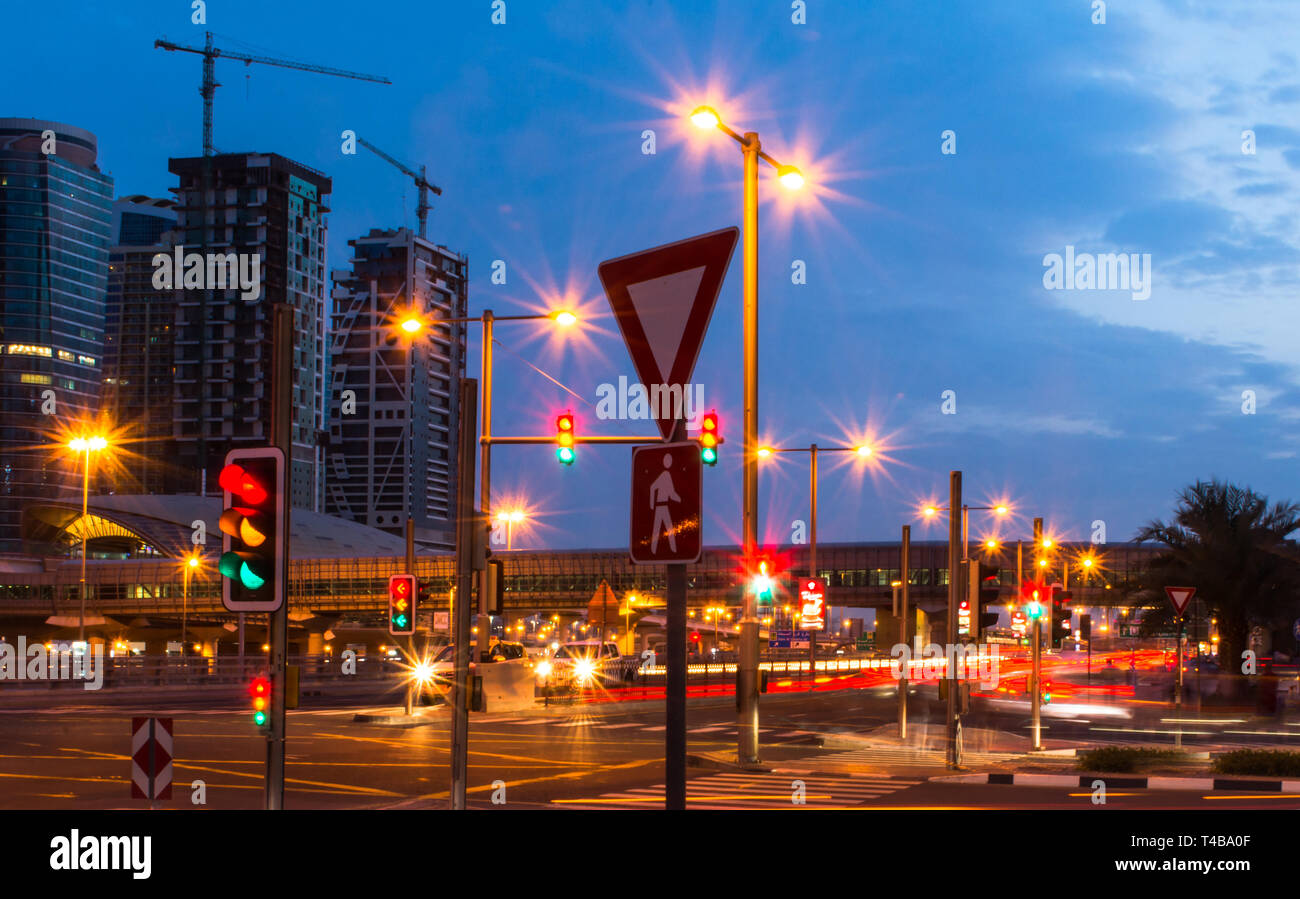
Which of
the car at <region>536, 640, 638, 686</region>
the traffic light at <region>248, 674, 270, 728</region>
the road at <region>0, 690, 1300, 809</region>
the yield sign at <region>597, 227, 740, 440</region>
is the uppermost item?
the yield sign at <region>597, 227, 740, 440</region>

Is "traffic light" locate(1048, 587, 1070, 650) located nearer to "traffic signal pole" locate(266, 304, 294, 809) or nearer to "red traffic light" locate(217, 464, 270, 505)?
"traffic signal pole" locate(266, 304, 294, 809)

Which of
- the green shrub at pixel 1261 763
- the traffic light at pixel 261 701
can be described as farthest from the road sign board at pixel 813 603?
the traffic light at pixel 261 701

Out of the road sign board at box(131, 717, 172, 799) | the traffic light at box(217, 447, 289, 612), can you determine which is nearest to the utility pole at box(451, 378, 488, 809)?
the road sign board at box(131, 717, 172, 799)

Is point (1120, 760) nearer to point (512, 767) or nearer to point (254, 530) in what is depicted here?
point (512, 767)

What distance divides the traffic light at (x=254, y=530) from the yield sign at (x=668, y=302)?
13.0ft

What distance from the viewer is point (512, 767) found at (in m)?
24.8

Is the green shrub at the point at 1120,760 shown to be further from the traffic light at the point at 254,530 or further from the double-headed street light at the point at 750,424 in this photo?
the traffic light at the point at 254,530

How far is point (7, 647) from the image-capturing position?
92.6 m

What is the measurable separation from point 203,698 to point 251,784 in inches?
1247

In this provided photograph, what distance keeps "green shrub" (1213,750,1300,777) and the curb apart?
120cm

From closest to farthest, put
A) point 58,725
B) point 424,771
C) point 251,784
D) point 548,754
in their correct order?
point 251,784, point 424,771, point 548,754, point 58,725

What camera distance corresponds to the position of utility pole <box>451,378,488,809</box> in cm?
1537
